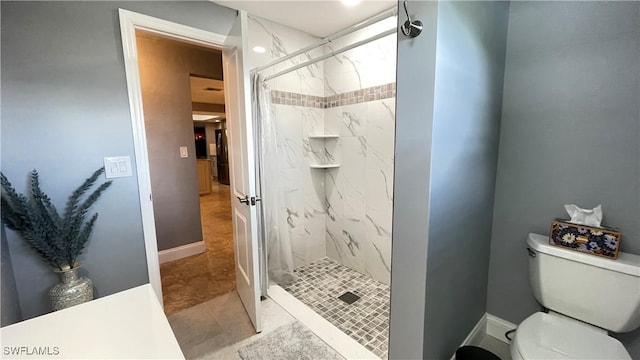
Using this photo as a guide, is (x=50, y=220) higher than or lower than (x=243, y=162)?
lower

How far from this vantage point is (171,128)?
2.92 metres

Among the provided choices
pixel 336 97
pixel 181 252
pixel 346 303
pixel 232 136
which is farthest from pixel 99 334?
pixel 181 252

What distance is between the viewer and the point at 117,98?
1557 millimetres

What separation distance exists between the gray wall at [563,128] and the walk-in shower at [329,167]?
85 cm

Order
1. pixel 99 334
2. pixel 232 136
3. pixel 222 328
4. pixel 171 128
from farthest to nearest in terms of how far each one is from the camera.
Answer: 1. pixel 171 128
2. pixel 232 136
3. pixel 222 328
4. pixel 99 334

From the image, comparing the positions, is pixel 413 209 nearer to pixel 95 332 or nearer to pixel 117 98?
pixel 95 332

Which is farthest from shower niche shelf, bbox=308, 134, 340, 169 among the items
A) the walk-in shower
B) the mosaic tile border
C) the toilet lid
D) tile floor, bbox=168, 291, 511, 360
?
the toilet lid

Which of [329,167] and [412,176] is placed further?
[329,167]

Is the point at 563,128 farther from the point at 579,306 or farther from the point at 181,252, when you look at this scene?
the point at 181,252

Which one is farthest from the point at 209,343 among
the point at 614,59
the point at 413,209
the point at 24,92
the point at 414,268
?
the point at 614,59

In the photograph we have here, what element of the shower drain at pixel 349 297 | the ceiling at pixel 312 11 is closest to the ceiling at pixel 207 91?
the ceiling at pixel 312 11

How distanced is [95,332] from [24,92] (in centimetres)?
137

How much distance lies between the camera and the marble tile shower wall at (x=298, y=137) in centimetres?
231

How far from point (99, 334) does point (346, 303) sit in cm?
174
